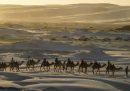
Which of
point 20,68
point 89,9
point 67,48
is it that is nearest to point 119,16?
point 89,9

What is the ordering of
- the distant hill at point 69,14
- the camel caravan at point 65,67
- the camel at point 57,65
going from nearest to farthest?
1. the camel caravan at point 65,67
2. the camel at point 57,65
3. the distant hill at point 69,14

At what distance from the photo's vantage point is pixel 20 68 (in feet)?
Result: 66.7

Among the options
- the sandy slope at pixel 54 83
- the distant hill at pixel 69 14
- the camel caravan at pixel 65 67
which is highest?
the distant hill at pixel 69 14

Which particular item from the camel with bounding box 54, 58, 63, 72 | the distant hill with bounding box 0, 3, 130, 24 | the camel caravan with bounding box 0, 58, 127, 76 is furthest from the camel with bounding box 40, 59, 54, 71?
the distant hill with bounding box 0, 3, 130, 24

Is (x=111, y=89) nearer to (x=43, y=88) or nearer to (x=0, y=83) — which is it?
(x=43, y=88)

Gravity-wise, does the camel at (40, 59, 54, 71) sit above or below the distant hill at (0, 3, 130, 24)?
below

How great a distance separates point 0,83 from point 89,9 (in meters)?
136

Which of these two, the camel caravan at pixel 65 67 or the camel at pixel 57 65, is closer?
the camel caravan at pixel 65 67

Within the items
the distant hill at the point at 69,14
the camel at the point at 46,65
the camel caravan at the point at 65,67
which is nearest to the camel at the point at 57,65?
the camel caravan at the point at 65,67

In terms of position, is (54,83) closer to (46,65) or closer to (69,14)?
(46,65)

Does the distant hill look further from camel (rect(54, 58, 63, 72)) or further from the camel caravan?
camel (rect(54, 58, 63, 72))

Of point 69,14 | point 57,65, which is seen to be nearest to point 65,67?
point 57,65

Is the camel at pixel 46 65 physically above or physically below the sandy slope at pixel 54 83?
above

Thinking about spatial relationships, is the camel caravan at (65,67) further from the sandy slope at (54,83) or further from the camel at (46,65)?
the sandy slope at (54,83)
